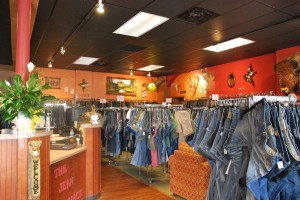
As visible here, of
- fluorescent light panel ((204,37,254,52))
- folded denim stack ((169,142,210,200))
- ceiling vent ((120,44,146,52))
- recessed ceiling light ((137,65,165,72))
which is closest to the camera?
folded denim stack ((169,142,210,200))

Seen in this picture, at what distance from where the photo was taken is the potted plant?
7.59 feet

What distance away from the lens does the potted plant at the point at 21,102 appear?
91.0 inches

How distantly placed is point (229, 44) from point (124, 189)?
4.30m

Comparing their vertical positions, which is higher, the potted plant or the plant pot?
the potted plant

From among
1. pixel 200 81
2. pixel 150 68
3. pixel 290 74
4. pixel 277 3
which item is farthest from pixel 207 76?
pixel 277 3

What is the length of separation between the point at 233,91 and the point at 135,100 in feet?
14.9

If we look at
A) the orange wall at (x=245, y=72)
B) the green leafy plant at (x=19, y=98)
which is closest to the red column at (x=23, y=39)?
the green leafy plant at (x=19, y=98)

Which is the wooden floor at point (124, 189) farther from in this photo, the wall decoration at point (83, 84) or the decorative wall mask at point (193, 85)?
the decorative wall mask at point (193, 85)

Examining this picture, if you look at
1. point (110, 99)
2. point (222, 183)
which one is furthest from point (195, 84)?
point (222, 183)

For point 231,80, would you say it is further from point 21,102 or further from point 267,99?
point 21,102

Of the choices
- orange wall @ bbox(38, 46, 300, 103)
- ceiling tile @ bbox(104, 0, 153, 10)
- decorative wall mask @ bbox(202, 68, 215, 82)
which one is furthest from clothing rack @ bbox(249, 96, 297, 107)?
decorative wall mask @ bbox(202, 68, 215, 82)

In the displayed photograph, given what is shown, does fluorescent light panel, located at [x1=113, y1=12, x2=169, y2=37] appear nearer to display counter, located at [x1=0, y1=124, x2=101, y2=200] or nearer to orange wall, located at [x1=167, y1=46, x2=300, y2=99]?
display counter, located at [x1=0, y1=124, x2=101, y2=200]

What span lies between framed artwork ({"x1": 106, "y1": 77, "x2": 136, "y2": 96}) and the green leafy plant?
8.06m

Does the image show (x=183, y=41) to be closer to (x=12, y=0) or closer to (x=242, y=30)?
(x=242, y=30)
